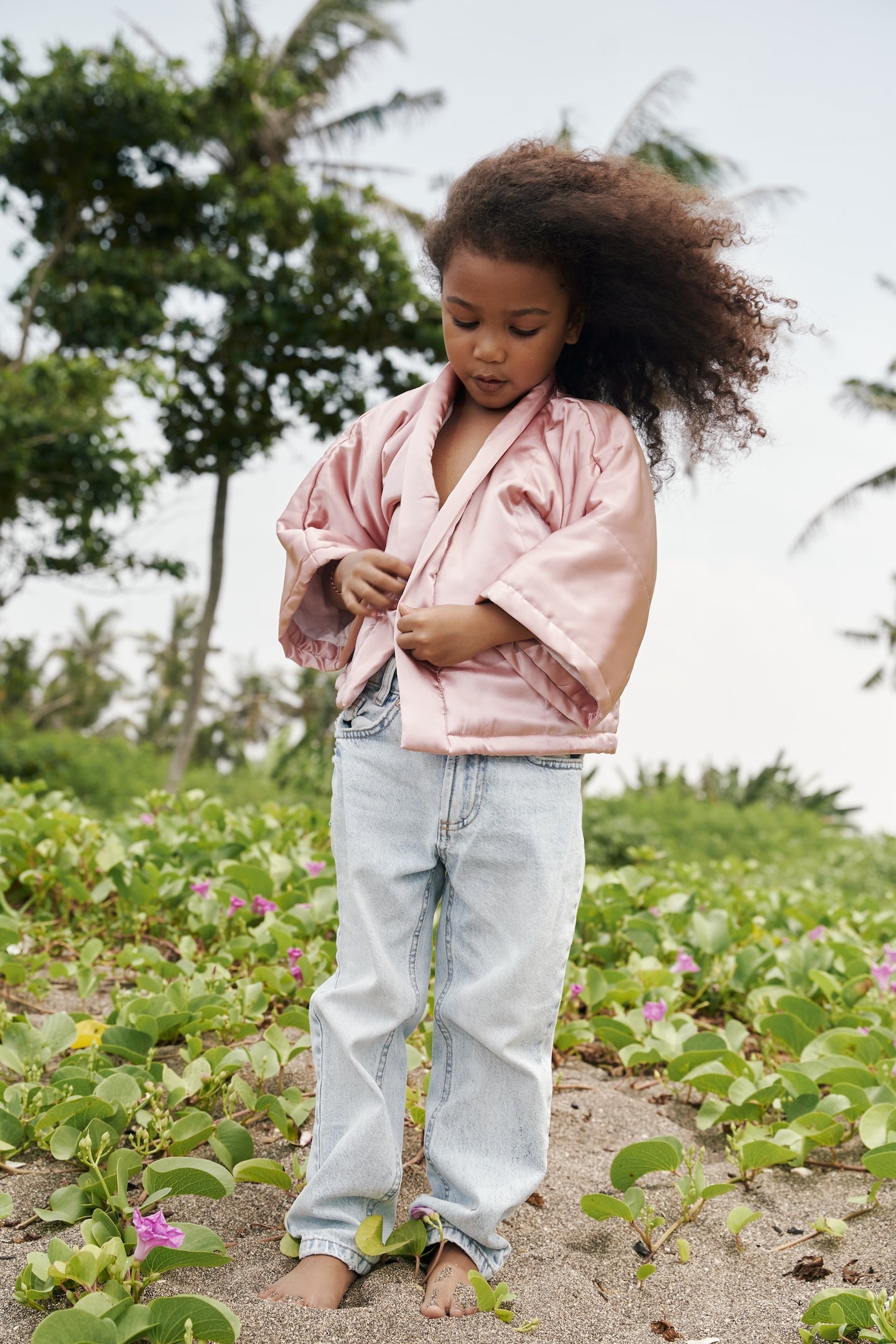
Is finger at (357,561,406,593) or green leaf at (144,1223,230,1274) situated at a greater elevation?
finger at (357,561,406,593)

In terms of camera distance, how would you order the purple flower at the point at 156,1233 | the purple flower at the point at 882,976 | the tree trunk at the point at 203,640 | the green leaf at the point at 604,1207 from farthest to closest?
the tree trunk at the point at 203,640, the purple flower at the point at 882,976, the green leaf at the point at 604,1207, the purple flower at the point at 156,1233

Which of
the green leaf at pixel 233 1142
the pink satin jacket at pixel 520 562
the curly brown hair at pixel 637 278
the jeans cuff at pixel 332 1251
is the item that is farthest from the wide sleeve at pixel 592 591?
the green leaf at pixel 233 1142

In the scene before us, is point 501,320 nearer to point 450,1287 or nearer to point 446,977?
point 446,977

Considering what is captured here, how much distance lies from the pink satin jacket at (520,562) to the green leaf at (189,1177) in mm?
747

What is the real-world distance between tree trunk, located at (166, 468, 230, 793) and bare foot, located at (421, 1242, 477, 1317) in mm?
10911

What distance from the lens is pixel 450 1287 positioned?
5.15 feet

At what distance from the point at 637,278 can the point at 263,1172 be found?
62.7 inches

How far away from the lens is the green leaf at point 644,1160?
181 cm

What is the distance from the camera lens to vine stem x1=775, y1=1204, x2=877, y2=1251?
1.91 m

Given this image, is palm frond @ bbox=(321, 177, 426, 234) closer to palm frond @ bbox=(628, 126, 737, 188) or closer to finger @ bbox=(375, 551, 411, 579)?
palm frond @ bbox=(628, 126, 737, 188)

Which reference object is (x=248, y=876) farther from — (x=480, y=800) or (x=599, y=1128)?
(x=480, y=800)

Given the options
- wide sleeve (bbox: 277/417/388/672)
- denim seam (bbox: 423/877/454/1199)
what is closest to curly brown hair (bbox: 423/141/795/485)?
wide sleeve (bbox: 277/417/388/672)

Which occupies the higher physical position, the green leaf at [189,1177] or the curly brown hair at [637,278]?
the curly brown hair at [637,278]

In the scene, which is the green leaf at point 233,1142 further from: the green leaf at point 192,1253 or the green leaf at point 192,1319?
Answer: the green leaf at point 192,1319
